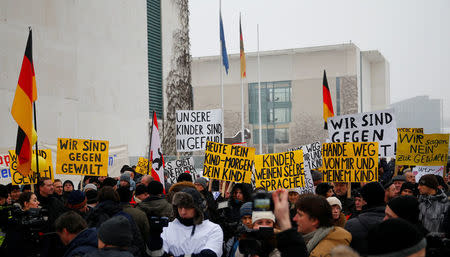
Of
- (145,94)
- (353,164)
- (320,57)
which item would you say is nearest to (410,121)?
(320,57)

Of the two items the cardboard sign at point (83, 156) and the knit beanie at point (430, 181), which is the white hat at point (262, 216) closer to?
the knit beanie at point (430, 181)

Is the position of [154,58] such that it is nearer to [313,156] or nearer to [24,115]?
[313,156]

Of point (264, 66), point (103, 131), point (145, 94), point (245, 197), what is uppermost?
point (264, 66)

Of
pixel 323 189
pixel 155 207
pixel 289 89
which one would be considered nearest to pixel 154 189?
pixel 155 207

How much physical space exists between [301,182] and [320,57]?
68795mm

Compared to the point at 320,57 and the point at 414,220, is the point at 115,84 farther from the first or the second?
the point at 320,57

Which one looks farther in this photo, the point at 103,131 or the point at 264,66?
the point at 264,66

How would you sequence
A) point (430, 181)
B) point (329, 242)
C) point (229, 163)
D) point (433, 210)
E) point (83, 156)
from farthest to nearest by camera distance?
point (83, 156)
point (229, 163)
point (430, 181)
point (433, 210)
point (329, 242)

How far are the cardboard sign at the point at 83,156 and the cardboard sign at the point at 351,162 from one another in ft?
16.6

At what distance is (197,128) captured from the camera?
1458 centimetres

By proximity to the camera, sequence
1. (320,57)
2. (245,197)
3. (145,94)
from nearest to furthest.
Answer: (245,197), (145,94), (320,57)

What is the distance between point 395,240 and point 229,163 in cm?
787

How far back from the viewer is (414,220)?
518cm

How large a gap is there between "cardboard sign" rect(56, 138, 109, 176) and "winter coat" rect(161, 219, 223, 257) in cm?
672
